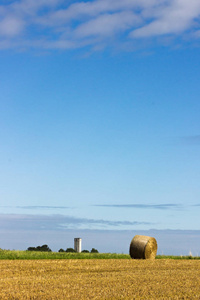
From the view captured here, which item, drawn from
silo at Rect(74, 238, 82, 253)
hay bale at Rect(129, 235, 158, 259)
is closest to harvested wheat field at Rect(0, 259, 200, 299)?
hay bale at Rect(129, 235, 158, 259)

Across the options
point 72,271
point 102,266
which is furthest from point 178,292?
point 102,266

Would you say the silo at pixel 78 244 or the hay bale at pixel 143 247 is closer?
the hay bale at pixel 143 247

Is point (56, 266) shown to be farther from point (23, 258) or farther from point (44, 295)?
point (44, 295)

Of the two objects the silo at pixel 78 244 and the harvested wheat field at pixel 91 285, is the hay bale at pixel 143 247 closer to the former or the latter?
the silo at pixel 78 244

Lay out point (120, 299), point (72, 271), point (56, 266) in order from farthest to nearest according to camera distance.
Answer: point (56, 266)
point (72, 271)
point (120, 299)

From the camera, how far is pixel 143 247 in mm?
22250

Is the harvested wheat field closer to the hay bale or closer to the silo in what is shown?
the hay bale

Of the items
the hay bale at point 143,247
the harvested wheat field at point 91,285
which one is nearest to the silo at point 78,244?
the hay bale at point 143,247

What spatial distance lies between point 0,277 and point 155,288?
17.3 feet

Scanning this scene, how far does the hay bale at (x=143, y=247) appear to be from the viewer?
22.2 meters

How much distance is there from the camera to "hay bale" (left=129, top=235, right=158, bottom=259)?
2225cm

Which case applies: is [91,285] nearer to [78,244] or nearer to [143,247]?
[143,247]

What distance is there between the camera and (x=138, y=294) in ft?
33.0

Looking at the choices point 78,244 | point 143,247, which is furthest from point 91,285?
point 78,244
